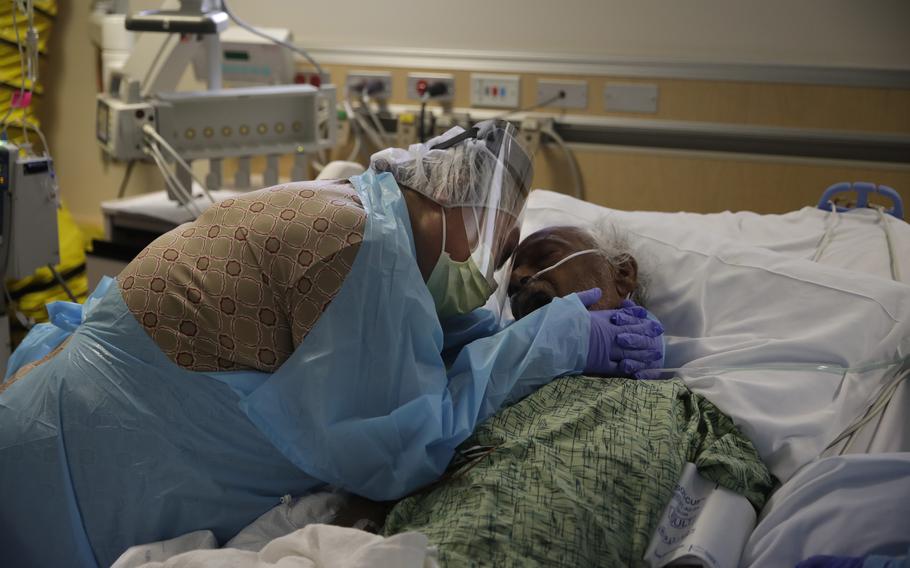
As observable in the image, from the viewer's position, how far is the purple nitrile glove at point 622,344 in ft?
5.08

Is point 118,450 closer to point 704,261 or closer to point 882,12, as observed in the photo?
point 704,261

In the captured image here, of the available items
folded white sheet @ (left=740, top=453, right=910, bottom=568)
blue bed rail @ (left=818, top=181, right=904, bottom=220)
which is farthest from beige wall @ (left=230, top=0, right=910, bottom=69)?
folded white sheet @ (left=740, top=453, right=910, bottom=568)

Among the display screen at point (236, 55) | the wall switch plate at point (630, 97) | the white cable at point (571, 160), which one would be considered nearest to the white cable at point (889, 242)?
the wall switch plate at point (630, 97)

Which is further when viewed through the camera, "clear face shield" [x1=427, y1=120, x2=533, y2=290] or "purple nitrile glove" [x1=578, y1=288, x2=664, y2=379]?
"purple nitrile glove" [x1=578, y1=288, x2=664, y2=379]

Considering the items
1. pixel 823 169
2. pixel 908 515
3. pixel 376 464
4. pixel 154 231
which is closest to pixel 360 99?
pixel 154 231

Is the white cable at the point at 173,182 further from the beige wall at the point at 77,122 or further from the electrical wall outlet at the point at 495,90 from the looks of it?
the beige wall at the point at 77,122

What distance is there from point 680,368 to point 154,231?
66.0 inches

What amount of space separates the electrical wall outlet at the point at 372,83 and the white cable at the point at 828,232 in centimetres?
168

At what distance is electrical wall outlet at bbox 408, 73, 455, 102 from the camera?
318cm

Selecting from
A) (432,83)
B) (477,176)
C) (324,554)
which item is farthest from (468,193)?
(432,83)

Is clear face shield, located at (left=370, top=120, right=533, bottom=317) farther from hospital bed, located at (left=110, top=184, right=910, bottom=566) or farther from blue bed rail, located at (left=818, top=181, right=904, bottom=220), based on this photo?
blue bed rail, located at (left=818, top=181, right=904, bottom=220)

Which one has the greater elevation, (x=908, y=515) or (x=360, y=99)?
(x=360, y=99)

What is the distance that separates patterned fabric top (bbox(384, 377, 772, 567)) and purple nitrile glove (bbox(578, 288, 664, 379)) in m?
0.08

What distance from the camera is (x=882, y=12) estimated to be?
2.71 m
